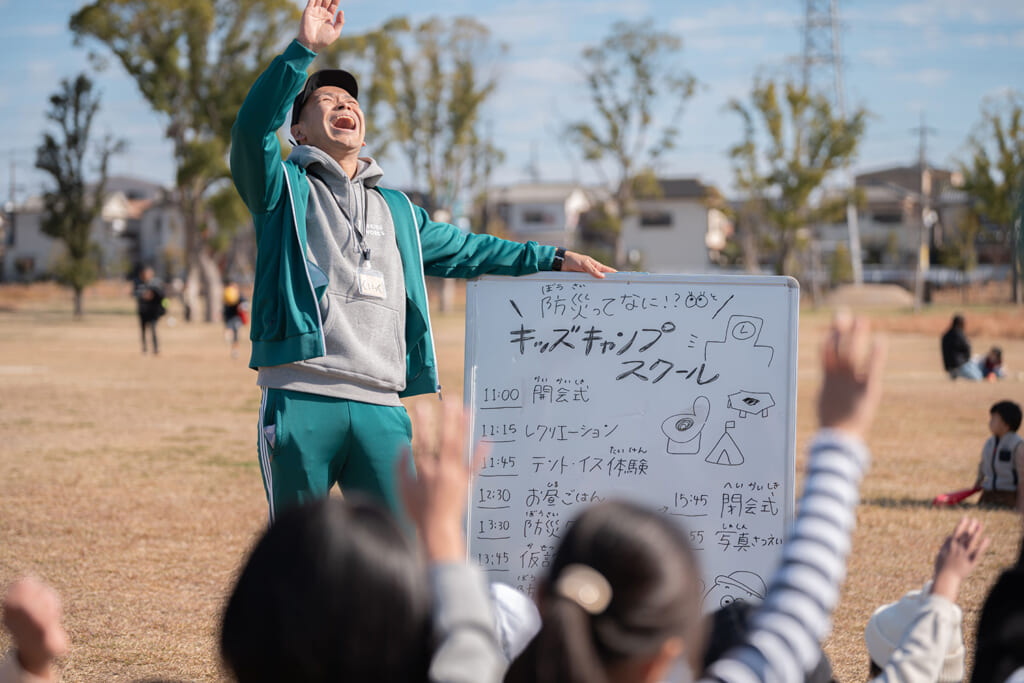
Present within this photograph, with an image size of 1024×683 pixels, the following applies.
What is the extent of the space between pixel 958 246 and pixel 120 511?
50316 millimetres

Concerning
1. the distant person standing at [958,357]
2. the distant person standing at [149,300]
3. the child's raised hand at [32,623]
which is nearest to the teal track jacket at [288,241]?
the child's raised hand at [32,623]

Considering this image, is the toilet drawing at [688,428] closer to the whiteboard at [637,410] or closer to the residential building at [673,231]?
the whiteboard at [637,410]

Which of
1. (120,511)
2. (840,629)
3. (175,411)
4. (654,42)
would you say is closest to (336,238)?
(840,629)

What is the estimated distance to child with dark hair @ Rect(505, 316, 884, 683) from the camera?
131 centimetres

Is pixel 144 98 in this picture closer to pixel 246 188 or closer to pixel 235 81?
pixel 235 81

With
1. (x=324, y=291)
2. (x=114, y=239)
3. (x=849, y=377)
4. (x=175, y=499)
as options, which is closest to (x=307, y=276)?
Answer: (x=324, y=291)

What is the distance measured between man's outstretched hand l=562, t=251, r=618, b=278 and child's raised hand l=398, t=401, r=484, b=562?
2150 mm

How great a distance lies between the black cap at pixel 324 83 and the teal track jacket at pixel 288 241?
25 cm

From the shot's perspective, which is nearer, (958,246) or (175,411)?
(175,411)

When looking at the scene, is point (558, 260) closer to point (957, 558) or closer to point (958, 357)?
point (957, 558)

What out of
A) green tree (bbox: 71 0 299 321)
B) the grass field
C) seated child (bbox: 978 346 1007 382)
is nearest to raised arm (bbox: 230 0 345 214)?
the grass field

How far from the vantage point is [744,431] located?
136 inches

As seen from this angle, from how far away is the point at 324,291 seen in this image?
285 cm

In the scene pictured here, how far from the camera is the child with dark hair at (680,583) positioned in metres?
1.31
